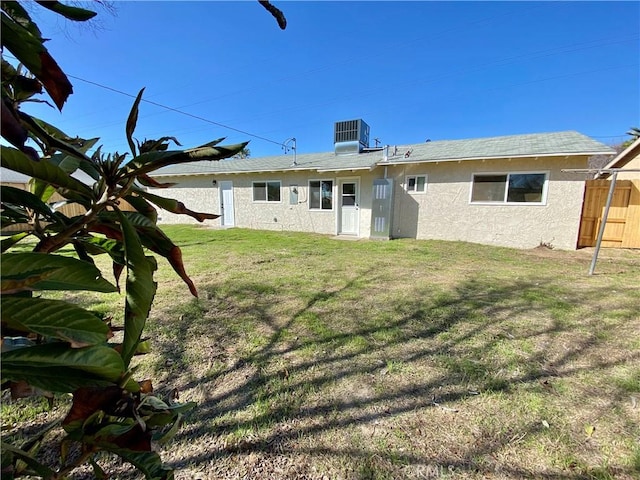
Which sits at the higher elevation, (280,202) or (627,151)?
(627,151)

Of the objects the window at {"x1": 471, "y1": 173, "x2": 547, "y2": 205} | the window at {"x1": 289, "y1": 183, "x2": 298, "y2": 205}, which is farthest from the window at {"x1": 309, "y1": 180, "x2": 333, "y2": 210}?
the window at {"x1": 471, "y1": 173, "x2": 547, "y2": 205}

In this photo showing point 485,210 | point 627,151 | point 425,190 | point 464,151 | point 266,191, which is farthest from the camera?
point 266,191

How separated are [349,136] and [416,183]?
166 inches

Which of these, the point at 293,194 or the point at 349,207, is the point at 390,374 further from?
the point at 293,194

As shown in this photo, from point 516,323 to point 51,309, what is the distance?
384 centimetres

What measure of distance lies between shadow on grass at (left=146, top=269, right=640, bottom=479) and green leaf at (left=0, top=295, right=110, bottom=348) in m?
1.41

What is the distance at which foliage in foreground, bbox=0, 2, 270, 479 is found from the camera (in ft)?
1.68

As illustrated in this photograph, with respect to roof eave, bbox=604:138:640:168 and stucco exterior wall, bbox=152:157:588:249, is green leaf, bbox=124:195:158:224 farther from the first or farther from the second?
roof eave, bbox=604:138:640:168

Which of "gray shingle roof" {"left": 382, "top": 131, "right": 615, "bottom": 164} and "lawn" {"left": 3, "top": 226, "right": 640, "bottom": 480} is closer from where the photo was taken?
"lawn" {"left": 3, "top": 226, "right": 640, "bottom": 480}

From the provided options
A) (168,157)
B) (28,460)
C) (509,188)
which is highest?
(509,188)

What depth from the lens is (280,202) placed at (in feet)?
38.9

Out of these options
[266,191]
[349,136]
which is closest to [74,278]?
[266,191]

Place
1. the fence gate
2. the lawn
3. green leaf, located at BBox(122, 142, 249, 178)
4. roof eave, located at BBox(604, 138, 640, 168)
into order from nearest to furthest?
1. green leaf, located at BBox(122, 142, 249, 178)
2. the lawn
3. the fence gate
4. roof eave, located at BBox(604, 138, 640, 168)

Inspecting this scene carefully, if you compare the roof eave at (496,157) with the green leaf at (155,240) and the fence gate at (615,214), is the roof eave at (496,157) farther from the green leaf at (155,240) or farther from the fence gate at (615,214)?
the green leaf at (155,240)
